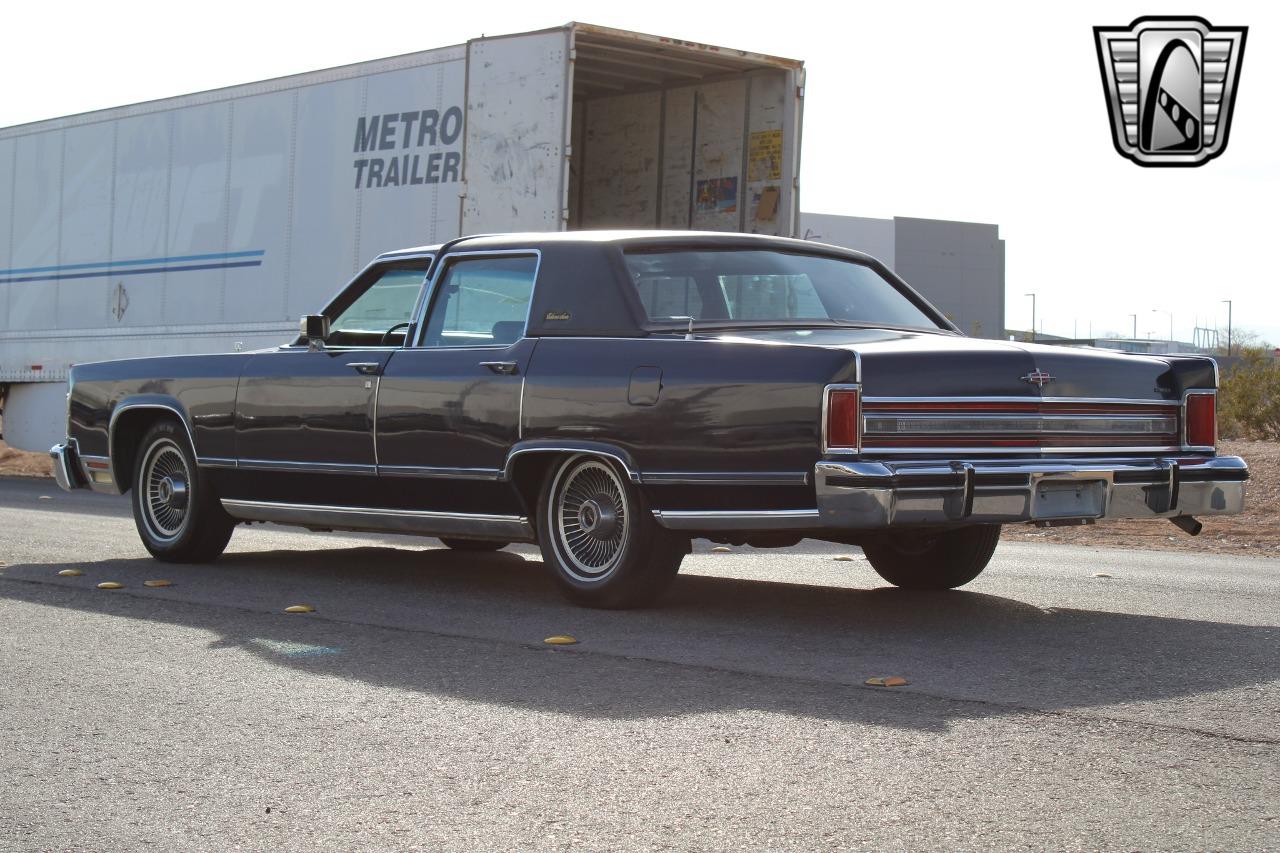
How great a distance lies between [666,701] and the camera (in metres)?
5.19

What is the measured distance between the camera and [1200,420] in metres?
7.17

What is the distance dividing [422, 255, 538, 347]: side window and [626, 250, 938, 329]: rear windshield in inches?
23.7

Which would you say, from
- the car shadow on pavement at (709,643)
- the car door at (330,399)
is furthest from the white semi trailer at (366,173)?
the car shadow on pavement at (709,643)

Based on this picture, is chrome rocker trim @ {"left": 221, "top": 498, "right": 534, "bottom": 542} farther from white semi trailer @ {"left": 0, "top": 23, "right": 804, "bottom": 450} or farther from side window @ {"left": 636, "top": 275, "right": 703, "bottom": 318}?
Result: white semi trailer @ {"left": 0, "top": 23, "right": 804, "bottom": 450}

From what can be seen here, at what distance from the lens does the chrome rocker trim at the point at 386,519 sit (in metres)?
7.43

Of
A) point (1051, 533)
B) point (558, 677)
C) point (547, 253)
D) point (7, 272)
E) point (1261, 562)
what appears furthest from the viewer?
point (7, 272)

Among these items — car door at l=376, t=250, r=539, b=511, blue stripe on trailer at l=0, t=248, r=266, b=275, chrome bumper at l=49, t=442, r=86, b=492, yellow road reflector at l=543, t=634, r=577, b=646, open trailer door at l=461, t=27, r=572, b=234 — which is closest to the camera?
yellow road reflector at l=543, t=634, r=577, b=646

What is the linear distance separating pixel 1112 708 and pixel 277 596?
13.9 feet

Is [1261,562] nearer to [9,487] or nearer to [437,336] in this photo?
[437,336]

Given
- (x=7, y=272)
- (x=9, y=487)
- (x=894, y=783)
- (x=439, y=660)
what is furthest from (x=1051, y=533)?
(x=7, y=272)

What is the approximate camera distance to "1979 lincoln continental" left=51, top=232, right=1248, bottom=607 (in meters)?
6.28

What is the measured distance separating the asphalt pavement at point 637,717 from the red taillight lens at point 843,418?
0.77 metres

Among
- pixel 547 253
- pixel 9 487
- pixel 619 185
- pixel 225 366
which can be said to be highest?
pixel 619 185

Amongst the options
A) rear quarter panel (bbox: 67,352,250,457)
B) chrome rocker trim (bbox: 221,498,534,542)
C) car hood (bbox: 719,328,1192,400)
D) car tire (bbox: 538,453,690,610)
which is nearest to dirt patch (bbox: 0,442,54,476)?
rear quarter panel (bbox: 67,352,250,457)
